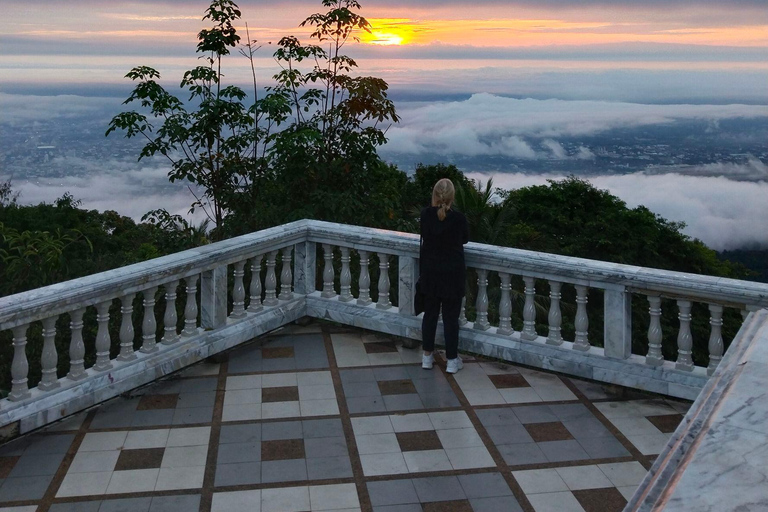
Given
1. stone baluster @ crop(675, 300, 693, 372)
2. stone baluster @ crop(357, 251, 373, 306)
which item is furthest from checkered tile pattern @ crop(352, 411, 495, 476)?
stone baluster @ crop(357, 251, 373, 306)

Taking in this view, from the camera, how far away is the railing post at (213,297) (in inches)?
243

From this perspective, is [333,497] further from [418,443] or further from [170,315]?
[170,315]

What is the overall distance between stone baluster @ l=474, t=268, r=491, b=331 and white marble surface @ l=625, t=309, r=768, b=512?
11.6 ft

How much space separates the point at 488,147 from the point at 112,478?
61297 mm

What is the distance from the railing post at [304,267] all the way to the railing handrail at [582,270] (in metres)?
0.21

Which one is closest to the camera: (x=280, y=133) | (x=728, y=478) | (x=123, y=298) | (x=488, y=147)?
(x=728, y=478)

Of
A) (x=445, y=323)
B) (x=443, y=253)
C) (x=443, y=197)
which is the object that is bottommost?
(x=445, y=323)

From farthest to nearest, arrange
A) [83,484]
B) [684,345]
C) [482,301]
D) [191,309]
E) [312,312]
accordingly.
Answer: [312,312] < [482,301] < [191,309] < [684,345] < [83,484]

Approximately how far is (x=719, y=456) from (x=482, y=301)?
4269 mm

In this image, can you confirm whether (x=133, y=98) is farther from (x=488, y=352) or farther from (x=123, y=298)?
(x=488, y=352)

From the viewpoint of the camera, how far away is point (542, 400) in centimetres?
545

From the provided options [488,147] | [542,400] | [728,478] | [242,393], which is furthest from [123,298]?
[488,147]

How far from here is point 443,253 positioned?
5758 millimetres

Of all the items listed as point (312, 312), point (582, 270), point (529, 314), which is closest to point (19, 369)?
point (312, 312)
